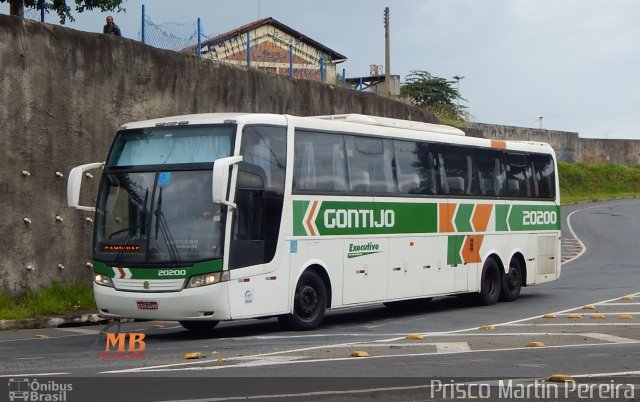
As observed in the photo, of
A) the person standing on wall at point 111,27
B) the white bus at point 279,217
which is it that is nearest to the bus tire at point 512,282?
the white bus at point 279,217

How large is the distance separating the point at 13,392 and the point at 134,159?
667 cm

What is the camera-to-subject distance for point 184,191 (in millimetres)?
15047

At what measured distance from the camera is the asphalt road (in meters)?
9.55

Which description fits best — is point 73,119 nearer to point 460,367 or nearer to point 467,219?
point 467,219

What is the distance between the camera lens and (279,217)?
15.8 m

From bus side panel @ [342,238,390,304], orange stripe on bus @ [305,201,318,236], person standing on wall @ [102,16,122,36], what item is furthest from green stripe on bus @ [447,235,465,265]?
person standing on wall @ [102,16,122,36]

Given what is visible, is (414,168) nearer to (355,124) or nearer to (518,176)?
(355,124)

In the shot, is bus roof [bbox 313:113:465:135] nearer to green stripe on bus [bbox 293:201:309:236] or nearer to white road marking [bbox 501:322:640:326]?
green stripe on bus [bbox 293:201:309:236]

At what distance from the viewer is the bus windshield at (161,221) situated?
14.8 metres

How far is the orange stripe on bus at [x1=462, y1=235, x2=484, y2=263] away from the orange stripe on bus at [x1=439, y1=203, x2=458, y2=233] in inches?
24.2

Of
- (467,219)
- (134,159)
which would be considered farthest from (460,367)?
(467,219)

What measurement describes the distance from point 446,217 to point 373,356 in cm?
795

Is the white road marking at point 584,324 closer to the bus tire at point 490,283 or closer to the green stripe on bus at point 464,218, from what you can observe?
the green stripe on bus at point 464,218

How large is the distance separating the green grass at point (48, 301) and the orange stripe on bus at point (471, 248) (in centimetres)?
721
